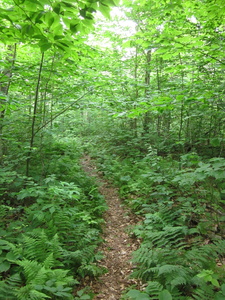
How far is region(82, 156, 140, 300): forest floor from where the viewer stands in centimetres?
341

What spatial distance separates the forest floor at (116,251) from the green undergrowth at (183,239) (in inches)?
8.4

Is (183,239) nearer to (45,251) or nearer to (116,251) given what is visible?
(116,251)

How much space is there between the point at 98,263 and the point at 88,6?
4225 mm

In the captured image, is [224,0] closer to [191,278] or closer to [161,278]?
[191,278]

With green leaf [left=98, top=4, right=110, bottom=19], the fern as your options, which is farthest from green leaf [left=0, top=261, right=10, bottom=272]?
green leaf [left=98, top=4, right=110, bottom=19]

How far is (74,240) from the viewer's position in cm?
403

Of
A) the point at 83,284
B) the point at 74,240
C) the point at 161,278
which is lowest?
the point at 83,284

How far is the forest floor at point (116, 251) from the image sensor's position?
134 inches

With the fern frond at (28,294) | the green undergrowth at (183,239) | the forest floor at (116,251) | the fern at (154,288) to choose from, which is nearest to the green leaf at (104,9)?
the green undergrowth at (183,239)

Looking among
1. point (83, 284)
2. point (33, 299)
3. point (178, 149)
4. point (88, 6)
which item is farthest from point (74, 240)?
point (178, 149)

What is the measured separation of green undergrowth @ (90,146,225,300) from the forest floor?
21 cm

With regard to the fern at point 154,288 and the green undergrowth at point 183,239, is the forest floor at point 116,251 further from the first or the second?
the fern at point 154,288

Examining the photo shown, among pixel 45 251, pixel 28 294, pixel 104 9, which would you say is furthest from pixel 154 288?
pixel 104 9

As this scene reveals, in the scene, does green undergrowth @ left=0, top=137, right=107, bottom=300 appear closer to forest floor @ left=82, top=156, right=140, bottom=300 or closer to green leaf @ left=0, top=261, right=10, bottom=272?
green leaf @ left=0, top=261, right=10, bottom=272
